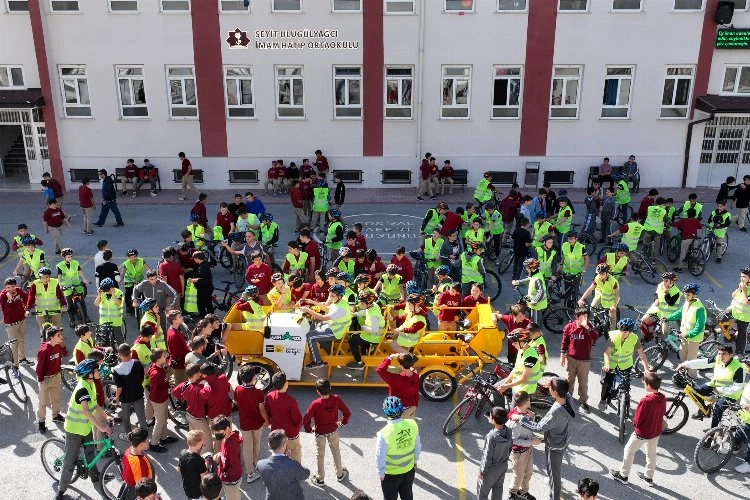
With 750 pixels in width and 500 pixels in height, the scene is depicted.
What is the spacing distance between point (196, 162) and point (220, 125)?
1.65 meters

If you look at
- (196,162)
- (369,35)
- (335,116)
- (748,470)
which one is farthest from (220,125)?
(748,470)

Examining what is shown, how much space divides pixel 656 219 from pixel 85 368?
13.2 meters

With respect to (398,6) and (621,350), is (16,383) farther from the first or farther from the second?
(398,6)

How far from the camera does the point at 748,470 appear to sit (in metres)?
8.90

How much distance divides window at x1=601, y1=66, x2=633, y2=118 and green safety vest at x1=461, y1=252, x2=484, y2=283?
43.8ft

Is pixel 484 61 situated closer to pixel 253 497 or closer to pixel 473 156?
pixel 473 156

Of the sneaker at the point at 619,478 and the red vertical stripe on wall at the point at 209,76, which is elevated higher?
the red vertical stripe on wall at the point at 209,76

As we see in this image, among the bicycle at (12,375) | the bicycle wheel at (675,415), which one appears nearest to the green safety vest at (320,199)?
the bicycle at (12,375)

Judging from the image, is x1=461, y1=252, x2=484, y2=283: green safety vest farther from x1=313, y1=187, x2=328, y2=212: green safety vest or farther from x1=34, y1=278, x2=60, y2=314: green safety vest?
x1=34, y1=278, x2=60, y2=314: green safety vest

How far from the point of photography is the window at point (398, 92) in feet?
76.0

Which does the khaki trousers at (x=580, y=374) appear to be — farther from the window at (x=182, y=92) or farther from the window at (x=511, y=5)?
the window at (x=182, y=92)

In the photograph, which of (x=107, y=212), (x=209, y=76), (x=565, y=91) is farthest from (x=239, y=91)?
(x=565, y=91)

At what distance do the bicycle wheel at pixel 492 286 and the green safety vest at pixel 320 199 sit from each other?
18.6 feet

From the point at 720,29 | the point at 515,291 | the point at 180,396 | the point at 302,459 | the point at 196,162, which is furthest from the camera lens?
the point at 196,162
